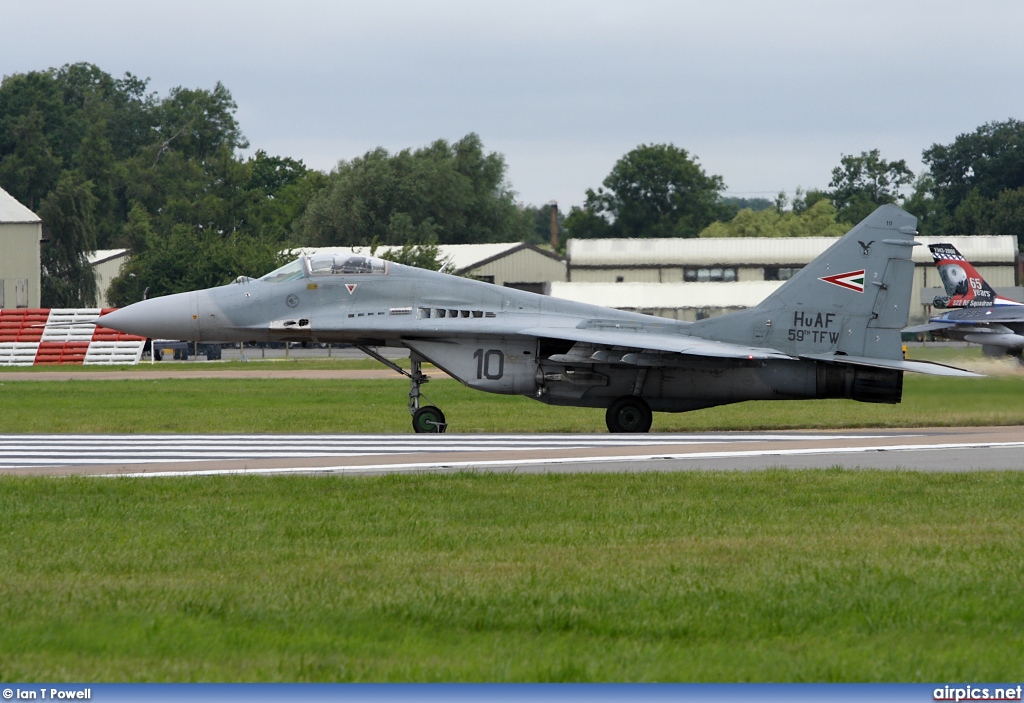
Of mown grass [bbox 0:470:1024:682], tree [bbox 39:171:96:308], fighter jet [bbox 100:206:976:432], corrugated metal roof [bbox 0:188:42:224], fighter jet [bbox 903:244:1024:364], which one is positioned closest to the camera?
mown grass [bbox 0:470:1024:682]

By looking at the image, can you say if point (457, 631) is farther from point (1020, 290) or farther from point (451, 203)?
point (451, 203)

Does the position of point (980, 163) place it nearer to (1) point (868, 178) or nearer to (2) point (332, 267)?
(1) point (868, 178)

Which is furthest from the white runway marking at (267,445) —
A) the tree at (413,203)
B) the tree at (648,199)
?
the tree at (648,199)

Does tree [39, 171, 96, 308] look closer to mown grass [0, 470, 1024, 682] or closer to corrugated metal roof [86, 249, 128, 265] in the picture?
corrugated metal roof [86, 249, 128, 265]

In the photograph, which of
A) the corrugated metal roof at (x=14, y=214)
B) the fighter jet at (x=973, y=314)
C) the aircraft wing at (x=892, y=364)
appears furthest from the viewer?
the corrugated metal roof at (x=14, y=214)

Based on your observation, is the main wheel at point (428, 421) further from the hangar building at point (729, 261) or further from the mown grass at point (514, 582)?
the hangar building at point (729, 261)

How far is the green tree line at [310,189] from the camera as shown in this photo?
88.8 meters

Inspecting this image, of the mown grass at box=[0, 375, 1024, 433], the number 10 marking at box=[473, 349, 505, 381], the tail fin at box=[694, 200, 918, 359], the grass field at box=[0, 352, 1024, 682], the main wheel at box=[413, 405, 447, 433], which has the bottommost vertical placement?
the mown grass at box=[0, 375, 1024, 433]

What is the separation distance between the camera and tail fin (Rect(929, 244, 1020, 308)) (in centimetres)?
4031

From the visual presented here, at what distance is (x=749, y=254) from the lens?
72.1 meters

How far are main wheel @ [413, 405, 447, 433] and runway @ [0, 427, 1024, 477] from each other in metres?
1.16

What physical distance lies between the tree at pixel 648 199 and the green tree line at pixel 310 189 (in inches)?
4.7

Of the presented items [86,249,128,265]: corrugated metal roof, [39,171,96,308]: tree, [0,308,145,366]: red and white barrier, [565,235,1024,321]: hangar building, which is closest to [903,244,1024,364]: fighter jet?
[565,235,1024,321]: hangar building

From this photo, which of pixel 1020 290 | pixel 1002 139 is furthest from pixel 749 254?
pixel 1002 139
